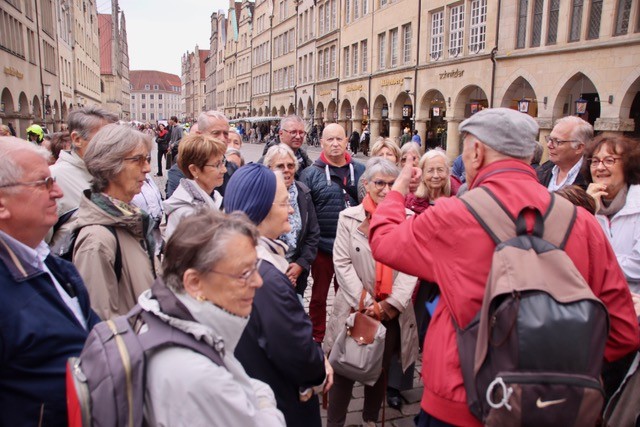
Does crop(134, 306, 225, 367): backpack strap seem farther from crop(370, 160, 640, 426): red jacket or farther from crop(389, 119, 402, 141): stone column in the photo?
crop(389, 119, 402, 141): stone column

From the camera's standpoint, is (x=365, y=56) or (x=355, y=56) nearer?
(x=365, y=56)

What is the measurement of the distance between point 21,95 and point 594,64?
27.0 meters

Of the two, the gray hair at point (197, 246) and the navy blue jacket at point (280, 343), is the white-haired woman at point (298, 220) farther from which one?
the gray hair at point (197, 246)

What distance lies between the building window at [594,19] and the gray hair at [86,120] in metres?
18.3

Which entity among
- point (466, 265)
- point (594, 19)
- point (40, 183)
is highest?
point (594, 19)

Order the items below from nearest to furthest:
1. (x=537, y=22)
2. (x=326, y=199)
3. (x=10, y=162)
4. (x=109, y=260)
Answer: (x=10, y=162)
(x=109, y=260)
(x=326, y=199)
(x=537, y=22)

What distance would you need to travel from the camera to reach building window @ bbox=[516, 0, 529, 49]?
797 inches

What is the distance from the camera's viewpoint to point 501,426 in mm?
1801

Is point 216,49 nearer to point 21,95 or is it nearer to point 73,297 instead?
point 21,95

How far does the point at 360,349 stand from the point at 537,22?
20.4 metres

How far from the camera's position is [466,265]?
2031mm

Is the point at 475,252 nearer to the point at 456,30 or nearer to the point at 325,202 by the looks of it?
the point at 325,202

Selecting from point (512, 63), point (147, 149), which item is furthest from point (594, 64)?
point (147, 149)

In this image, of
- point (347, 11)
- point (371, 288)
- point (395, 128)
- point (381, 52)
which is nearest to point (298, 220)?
point (371, 288)
